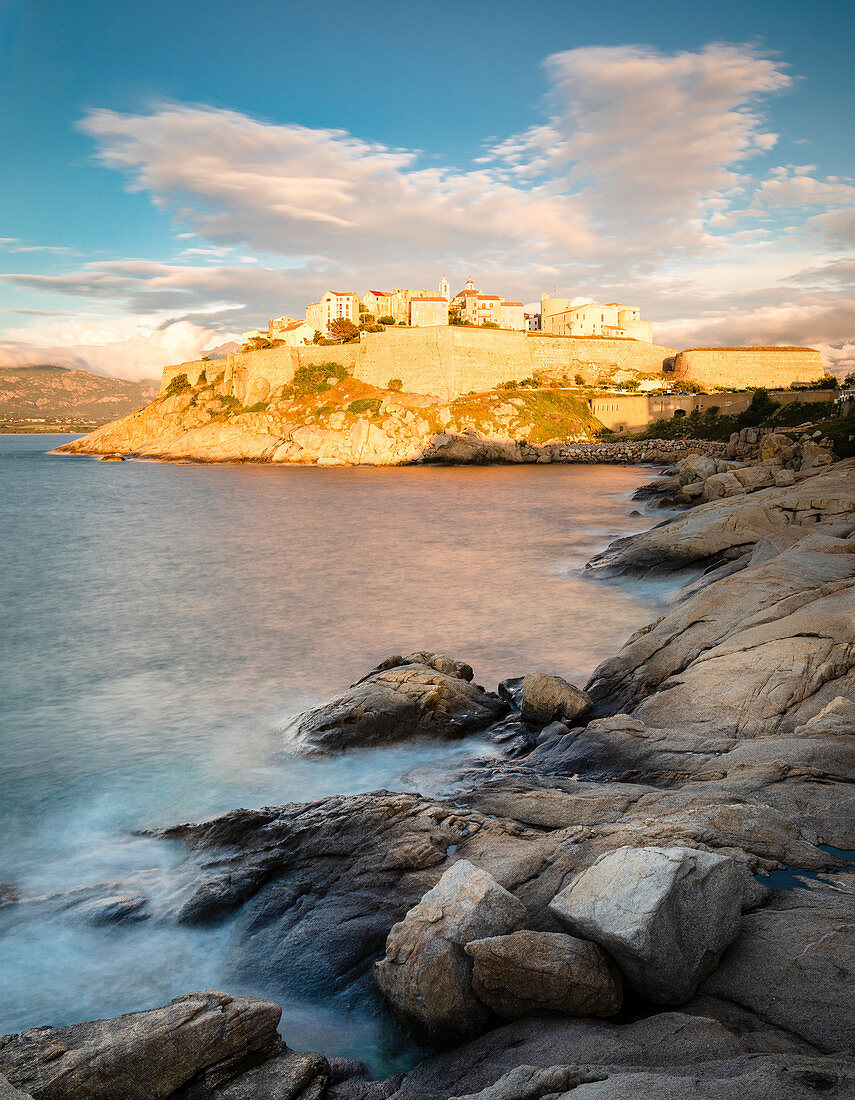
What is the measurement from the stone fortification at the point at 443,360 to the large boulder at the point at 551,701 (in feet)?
192

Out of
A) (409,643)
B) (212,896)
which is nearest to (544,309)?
(409,643)

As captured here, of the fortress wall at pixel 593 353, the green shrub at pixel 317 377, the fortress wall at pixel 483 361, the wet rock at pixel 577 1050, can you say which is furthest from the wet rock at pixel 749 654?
the fortress wall at pixel 593 353

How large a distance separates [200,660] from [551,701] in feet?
22.1

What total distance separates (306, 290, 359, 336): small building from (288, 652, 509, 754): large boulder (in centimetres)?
8190

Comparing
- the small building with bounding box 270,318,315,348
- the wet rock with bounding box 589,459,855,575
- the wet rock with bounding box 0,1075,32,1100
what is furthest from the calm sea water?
the small building with bounding box 270,318,315,348

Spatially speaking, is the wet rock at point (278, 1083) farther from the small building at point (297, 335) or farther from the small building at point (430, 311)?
the small building at point (297, 335)

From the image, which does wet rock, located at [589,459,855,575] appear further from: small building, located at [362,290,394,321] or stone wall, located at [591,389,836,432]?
small building, located at [362,290,394,321]

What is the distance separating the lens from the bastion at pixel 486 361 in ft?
215

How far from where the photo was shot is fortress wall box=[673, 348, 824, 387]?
223ft

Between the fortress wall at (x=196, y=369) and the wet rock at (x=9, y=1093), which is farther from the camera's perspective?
the fortress wall at (x=196, y=369)

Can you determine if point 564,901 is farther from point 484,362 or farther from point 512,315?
point 512,315

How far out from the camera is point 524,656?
11.3 m

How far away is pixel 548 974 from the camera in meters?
3.15

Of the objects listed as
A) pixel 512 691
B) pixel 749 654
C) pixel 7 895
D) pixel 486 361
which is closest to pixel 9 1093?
pixel 7 895
